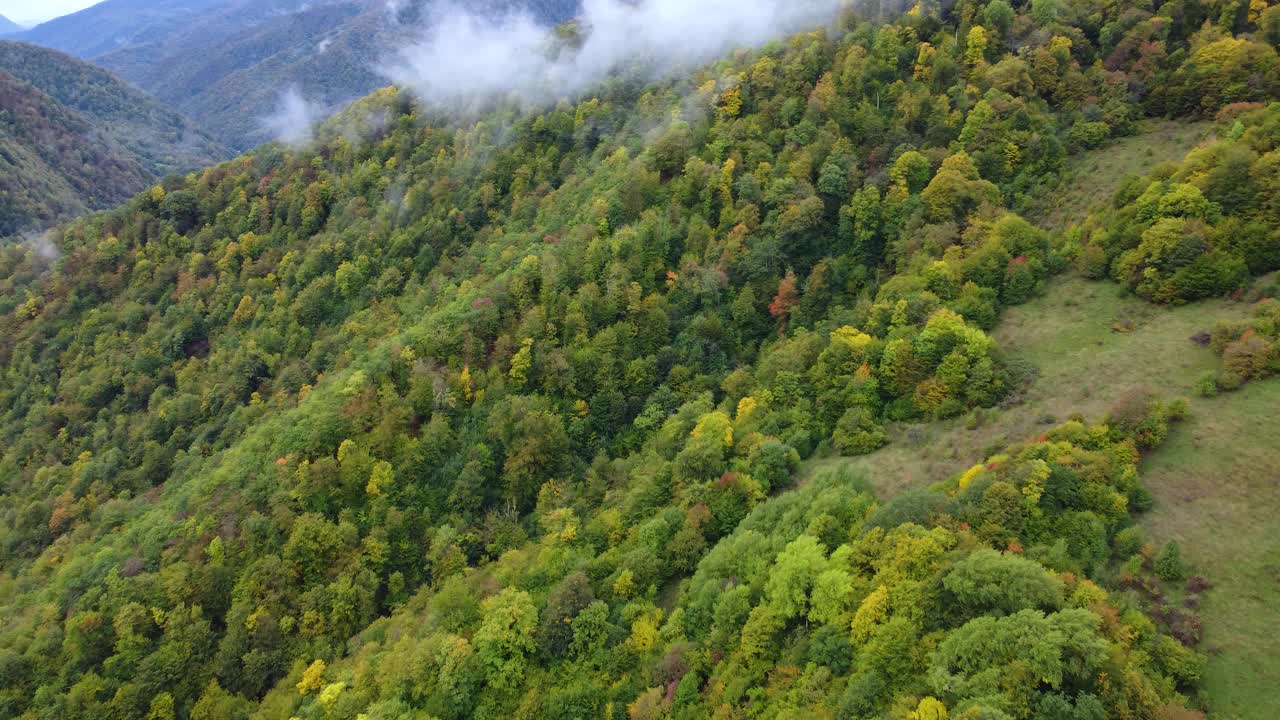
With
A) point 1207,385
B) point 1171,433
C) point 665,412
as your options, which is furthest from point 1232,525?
point 665,412

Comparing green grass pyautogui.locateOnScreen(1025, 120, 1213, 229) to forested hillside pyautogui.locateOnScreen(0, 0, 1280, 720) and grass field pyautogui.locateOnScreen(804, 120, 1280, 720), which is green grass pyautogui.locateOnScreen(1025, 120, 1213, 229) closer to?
grass field pyautogui.locateOnScreen(804, 120, 1280, 720)

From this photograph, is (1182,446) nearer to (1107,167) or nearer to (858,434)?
(858,434)

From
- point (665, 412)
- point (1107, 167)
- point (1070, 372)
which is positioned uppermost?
point (1107, 167)

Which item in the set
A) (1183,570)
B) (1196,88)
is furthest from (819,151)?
(1183,570)

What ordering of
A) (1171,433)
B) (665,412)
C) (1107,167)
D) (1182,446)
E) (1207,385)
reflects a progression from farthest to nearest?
(665,412) < (1107,167) < (1207,385) < (1171,433) < (1182,446)

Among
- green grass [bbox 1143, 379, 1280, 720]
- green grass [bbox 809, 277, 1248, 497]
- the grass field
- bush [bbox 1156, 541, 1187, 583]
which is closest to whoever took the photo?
green grass [bbox 1143, 379, 1280, 720]

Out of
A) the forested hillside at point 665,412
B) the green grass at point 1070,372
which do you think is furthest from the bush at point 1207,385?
the green grass at point 1070,372

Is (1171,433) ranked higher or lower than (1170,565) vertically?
higher

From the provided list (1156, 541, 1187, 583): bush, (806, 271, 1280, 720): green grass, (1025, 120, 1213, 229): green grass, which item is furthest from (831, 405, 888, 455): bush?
(1025, 120, 1213, 229): green grass
